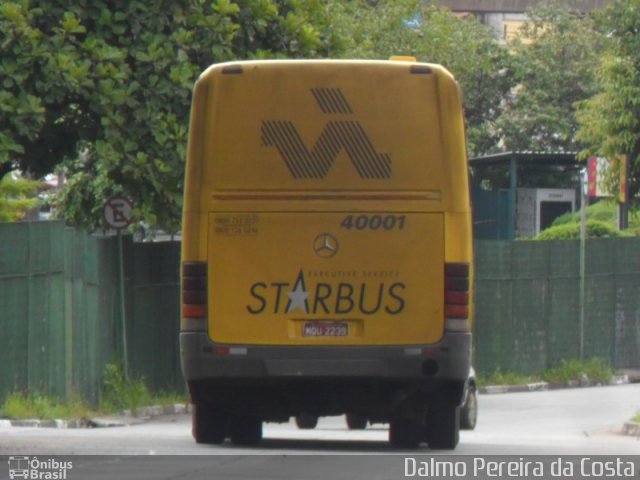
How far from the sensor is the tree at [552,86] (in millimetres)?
51031

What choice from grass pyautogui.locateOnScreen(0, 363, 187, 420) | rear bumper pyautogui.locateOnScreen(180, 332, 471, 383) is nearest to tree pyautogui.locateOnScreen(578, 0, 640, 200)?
grass pyautogui.locateOnScreen(0, 363, 187, 420)

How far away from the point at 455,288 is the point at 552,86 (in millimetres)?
41126

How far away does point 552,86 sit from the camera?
2042 inches

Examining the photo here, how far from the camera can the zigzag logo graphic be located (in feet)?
39.0

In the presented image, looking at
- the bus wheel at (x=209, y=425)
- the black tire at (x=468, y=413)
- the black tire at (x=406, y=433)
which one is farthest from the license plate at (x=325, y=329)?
the black tire at (x=468, y=413)

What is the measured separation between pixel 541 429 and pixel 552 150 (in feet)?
111

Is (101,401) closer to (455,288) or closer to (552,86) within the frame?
(455,288)

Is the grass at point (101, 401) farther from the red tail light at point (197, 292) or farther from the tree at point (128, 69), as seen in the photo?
the red tail light at point (197, 292)

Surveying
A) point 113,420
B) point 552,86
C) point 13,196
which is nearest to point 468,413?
point 113,420

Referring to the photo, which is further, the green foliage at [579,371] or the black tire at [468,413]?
the green foliage at [579,371]

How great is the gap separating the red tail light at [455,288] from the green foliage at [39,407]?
861 cm

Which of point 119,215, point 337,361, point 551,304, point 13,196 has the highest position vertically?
point 13,196

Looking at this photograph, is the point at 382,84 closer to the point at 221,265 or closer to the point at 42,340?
the point at 221,265

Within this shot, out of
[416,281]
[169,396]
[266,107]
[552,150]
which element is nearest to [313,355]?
[416,281]
